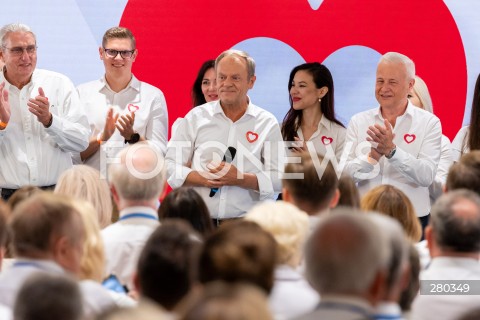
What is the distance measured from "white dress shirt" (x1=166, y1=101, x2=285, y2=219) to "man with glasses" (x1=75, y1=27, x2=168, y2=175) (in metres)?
0.33

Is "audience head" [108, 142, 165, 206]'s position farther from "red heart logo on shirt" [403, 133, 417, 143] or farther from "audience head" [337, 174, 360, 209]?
"red heart logo on shirt" [403, 133, 417, 143]

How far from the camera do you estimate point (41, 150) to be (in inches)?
230

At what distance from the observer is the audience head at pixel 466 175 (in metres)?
4.29

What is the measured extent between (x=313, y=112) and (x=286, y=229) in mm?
2913

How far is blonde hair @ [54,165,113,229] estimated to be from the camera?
4.40m

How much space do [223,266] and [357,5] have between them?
14.9 feet

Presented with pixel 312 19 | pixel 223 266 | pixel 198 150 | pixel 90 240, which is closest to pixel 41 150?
pixel 198 150

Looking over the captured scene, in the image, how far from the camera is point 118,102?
6230 millimetres

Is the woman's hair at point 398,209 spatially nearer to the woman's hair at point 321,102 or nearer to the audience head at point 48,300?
the woman's hair at point 321,102

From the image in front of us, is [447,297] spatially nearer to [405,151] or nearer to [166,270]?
[166,270]

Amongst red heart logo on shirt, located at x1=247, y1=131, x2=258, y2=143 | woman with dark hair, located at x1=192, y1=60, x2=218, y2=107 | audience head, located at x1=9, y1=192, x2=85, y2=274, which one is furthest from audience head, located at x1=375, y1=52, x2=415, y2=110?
audience head, located at x1=9, y1=192, x2=85, y2=274

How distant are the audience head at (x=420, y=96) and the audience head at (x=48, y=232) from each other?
12.7 ft

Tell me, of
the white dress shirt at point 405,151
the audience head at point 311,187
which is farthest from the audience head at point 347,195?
the white dress shirt at point 405,151

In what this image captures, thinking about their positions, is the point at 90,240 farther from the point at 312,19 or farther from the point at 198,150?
the point at 312,19
